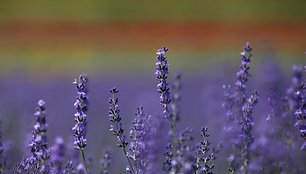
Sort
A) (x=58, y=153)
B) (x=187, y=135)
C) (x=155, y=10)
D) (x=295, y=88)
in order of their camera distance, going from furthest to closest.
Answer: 1. (x=155, y=10)
2. (x=187, y=135)
3. (x=295, y=88)
4. (x=58, y=153)

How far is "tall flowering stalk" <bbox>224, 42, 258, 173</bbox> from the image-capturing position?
6.51 ft

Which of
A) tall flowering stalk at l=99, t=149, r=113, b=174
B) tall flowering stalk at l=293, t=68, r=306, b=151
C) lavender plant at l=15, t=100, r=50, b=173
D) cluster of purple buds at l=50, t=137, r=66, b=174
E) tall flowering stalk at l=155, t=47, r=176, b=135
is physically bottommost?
cluster of purple buds at l=50, t=137, r=66, b=174

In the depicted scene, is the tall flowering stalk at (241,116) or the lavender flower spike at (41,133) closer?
the lavender flower spike at (41,133)

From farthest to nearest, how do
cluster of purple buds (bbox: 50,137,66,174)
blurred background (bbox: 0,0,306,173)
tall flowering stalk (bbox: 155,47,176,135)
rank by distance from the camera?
blurred background (bbox: 0,0,306,173)
tall flowering stalk (bbox: 155,47,176,135)
cluster of purple buds (bbox: 50,137,66,174)

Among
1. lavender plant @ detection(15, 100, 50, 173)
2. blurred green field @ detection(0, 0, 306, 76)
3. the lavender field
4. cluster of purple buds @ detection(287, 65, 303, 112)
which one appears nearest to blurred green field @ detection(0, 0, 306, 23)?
blurred green field @ detection(0, 0, 306, 76)

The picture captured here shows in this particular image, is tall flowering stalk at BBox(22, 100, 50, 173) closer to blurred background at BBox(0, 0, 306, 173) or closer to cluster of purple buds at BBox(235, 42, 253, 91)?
cluster of purple buds at BBox(235, 42, 253, 91)

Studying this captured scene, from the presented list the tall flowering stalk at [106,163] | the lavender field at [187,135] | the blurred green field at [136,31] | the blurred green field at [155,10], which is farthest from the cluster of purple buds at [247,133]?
the blurred green field at [155,10]

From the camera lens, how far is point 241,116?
211cm

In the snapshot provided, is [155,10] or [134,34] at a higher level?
[155,10]

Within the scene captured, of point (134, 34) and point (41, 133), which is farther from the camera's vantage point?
point (134, 34)

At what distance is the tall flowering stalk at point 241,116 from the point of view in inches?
78.2

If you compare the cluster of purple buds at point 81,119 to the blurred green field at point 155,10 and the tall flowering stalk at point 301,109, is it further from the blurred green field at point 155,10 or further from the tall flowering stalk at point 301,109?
the blurred green field at point 155,10

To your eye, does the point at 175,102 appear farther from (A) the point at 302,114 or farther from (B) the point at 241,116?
(A) the point at 302,114

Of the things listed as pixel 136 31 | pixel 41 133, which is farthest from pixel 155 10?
pixel 41 133
